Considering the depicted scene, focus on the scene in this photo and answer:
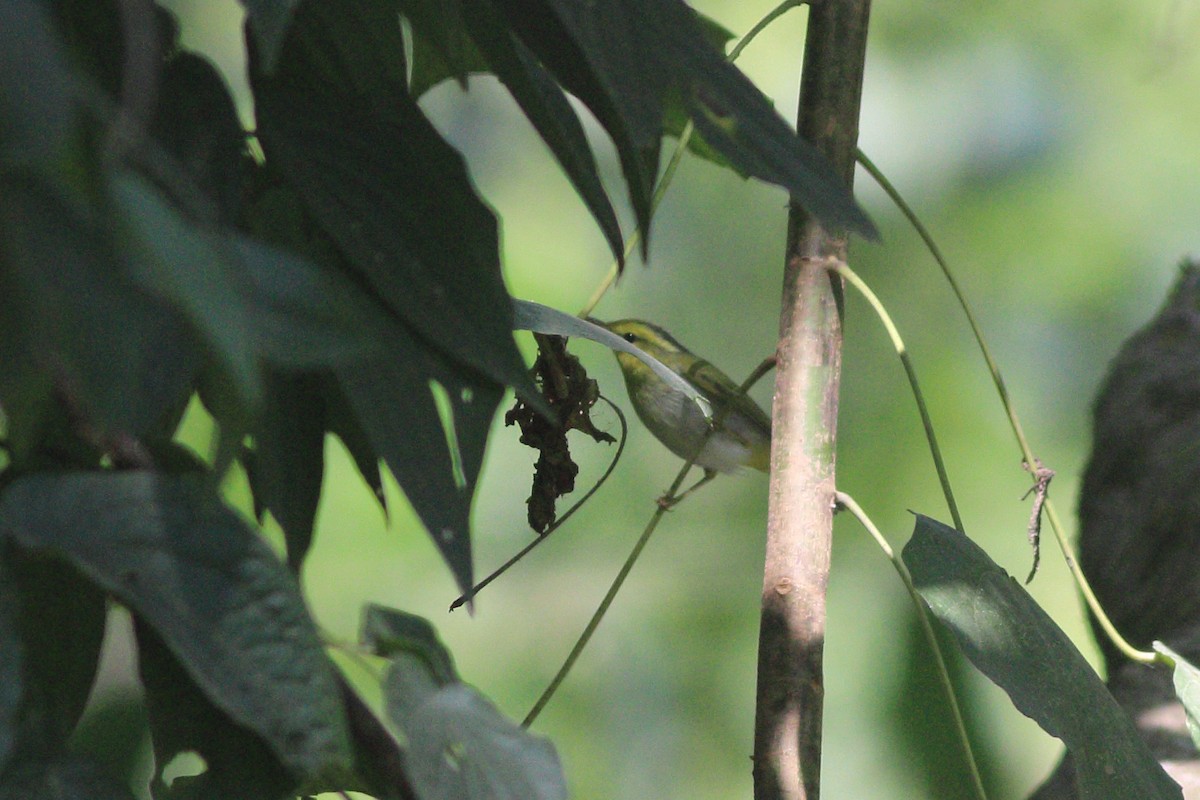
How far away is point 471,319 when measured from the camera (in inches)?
16.1

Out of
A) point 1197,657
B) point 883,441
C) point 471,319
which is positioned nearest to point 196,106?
point 471,319

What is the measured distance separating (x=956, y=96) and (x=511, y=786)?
2180mm

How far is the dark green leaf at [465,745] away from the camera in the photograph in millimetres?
320

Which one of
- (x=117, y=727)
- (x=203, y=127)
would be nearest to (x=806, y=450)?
(x=203, y=127)

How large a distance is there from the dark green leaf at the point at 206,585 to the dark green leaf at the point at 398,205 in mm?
109

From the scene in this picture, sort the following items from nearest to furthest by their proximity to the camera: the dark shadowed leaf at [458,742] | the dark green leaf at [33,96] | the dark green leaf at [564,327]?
the dark green leaf at [33,96]
the dark shadowed leaf at [458,742]
the dark green leaf at [564,327]

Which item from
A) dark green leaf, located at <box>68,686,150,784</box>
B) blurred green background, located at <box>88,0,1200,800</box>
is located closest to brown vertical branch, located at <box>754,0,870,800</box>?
dark green leaf, located at <box>68,686,150,784</box>

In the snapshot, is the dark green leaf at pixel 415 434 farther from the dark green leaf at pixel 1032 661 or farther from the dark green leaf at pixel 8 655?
the dark green leaf at pixel 1032 661

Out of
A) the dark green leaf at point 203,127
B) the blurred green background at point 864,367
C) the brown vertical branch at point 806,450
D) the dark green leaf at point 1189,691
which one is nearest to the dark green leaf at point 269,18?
the dark green leaf at point 203,127

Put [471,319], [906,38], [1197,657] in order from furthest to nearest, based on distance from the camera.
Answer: [906,38] → [1197,657] → [471,319]

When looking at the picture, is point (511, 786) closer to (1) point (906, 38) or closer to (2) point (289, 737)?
(2) point (289, 737)

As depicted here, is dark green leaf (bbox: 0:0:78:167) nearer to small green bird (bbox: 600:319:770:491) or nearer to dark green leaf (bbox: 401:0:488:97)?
dark green leaf (bbox: 401:0:488:97)

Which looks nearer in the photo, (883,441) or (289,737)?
(289,737)

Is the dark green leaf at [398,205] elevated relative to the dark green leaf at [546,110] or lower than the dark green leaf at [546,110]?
lower
